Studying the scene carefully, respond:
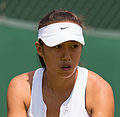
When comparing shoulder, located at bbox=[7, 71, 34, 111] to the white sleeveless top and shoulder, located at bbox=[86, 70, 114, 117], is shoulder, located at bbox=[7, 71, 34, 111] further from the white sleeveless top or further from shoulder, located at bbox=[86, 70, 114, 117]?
shoulder, located at bbox=[86, 70, 114, 117]

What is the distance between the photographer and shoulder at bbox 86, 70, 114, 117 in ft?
8.07

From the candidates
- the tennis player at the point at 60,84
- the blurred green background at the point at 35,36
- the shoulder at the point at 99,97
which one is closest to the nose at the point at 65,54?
the tennis player at the point at 60,84

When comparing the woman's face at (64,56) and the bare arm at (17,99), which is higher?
the woman's face at (64,56)

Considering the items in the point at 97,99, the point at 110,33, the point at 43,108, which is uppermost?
the point at 110,33

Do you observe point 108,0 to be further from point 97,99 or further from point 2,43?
point 97,99

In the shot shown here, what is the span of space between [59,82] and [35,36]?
128 centimetres

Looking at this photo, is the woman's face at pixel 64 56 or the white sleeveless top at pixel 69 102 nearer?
the woman's face at pixel 64 56

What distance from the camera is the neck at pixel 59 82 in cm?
259

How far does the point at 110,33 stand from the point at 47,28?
1572 mm

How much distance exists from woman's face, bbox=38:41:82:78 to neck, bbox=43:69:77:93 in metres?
0.17

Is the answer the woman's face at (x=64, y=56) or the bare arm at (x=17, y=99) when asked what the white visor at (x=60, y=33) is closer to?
the woman's face at (x=64, y=56)

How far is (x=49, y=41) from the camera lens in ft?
7.80

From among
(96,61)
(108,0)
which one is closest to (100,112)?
(96,61)

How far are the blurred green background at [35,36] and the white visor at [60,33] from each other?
1.26 metres
